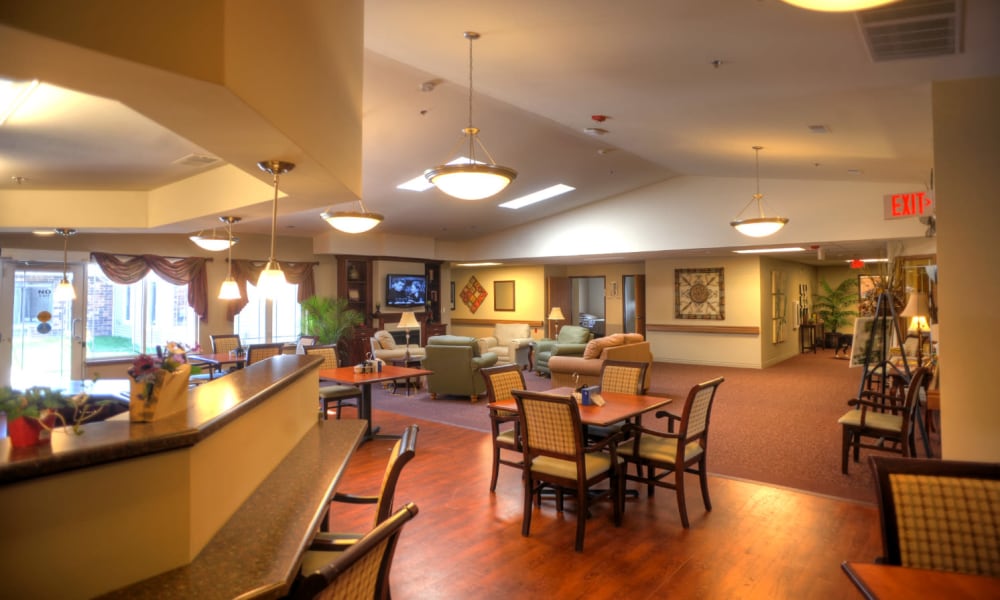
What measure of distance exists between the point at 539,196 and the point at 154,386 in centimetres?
842

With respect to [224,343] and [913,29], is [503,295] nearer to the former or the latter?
[224,343]

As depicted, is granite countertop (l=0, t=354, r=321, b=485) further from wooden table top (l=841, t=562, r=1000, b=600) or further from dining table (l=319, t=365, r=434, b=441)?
dining table (l=319, t=365, r=434, b=441)

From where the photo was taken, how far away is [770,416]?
22.0 ft

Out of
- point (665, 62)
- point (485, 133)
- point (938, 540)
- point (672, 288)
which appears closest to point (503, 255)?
point (672, 288)

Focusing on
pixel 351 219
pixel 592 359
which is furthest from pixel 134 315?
pixel 592 359

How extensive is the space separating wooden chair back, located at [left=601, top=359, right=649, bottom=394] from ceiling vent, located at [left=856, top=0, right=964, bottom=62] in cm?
267

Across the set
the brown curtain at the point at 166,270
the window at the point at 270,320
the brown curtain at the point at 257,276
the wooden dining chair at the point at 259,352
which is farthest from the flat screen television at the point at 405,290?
the wooden dining chair at the point at 259,352

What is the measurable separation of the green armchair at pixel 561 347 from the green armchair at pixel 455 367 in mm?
1236

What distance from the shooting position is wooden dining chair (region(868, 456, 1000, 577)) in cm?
174

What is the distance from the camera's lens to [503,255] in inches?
469

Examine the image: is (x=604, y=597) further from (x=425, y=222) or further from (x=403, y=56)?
(x=425, y=222)

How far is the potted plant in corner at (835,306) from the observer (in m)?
14.1

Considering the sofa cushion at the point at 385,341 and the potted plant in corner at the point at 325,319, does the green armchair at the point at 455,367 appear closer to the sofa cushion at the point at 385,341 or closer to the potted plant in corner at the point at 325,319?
the sofa cushion at the point at 385,341

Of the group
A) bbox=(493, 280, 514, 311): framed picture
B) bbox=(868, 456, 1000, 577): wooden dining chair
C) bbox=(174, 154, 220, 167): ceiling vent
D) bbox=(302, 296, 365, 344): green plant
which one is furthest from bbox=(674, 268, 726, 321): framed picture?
bbox=(868, 456, 1000, 577): wooden dining chair
